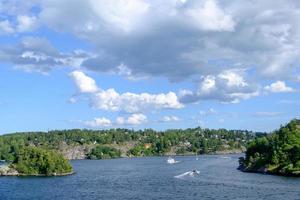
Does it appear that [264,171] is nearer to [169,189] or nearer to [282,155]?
[282,155]

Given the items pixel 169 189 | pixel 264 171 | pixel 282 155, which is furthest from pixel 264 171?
pixel 169 189

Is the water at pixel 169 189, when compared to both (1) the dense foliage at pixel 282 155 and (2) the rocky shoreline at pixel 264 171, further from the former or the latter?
(1) the dense foliage at pixel 282 155

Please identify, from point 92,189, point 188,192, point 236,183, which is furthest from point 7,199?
point 236,183

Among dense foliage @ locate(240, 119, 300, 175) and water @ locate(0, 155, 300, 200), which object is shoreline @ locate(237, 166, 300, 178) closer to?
dense foliage @ locate(240, 119, 300, 175)

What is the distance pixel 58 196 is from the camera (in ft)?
426

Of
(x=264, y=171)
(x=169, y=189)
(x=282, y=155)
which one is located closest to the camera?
(x=169, y=189)

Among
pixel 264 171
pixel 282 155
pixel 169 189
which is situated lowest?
pixel 169 189

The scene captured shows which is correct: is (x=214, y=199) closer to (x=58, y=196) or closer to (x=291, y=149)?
(x=58, y=196)

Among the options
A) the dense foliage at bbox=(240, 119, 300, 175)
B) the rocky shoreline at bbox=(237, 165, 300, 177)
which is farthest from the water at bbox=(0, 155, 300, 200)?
the dense foliage at bbox=(240, 119, 300, 175)

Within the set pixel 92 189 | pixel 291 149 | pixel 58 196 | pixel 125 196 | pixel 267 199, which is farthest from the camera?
pixel 291 149

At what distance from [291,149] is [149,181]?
4722 centimetres

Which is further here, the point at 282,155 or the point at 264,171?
the point at 264,171

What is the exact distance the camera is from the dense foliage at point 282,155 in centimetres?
16760

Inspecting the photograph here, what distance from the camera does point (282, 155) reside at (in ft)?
563
